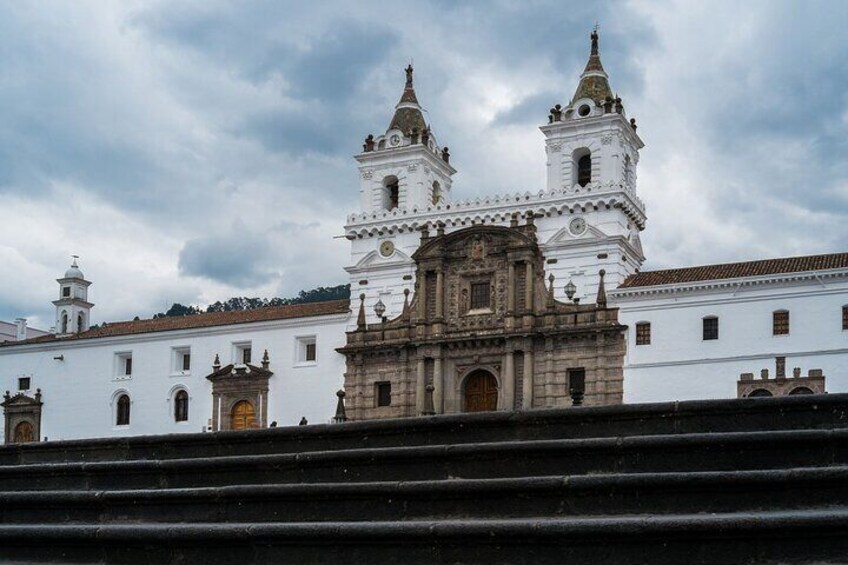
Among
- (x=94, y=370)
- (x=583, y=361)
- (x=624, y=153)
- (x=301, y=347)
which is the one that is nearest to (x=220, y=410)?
(x=301, y=347)

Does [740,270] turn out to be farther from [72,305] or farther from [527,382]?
[72,305]

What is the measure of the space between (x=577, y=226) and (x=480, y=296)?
4.38 m

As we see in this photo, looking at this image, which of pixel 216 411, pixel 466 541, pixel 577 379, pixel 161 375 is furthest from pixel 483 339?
pixel 466 541

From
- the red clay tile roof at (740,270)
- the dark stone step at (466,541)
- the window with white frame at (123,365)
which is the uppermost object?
the red clay tile roof at (740,270)

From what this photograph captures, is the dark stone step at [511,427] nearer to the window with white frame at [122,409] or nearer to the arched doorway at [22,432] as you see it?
the window with white frame at [122,409]

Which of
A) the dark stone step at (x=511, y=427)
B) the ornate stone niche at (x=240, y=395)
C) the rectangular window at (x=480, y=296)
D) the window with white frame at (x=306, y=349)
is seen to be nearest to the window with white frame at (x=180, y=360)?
the ornate stone niche at (x=240, y=395)

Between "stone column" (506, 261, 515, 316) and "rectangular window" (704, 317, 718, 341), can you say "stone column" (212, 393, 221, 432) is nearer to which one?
"stone column" (506, 261, 515, 316)

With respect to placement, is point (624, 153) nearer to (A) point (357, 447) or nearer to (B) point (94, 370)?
(B) point (94, 370)

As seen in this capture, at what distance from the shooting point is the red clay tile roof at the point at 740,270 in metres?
34.6

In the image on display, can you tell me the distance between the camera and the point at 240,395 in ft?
140

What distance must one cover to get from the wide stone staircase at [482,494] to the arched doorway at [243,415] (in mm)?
28958

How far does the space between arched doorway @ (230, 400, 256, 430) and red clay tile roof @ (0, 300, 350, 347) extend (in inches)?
130

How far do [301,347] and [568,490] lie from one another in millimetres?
32792

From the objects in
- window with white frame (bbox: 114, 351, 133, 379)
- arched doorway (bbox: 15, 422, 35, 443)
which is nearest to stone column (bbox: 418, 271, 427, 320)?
window with white frame (bbox: 114, 351, 133, 379)
